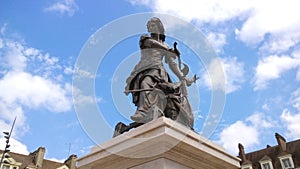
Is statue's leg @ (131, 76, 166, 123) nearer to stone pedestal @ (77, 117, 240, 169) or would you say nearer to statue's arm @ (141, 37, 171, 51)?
stone pedestal @ (77, 117, 240, 169)

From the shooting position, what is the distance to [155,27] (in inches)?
224

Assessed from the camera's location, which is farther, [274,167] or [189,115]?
[274,167]

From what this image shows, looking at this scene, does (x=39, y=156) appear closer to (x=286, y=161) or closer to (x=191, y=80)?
(x=286, y=161)

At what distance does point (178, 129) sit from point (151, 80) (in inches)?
56.9

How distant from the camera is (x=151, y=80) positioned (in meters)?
4.80

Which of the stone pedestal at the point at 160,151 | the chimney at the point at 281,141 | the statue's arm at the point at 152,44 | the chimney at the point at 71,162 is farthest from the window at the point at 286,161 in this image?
the stone pedestal at the point at 160,151

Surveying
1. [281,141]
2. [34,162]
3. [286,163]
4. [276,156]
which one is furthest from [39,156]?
[281,141]

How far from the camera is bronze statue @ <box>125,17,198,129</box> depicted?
449 centimetres

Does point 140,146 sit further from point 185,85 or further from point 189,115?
point 185,85

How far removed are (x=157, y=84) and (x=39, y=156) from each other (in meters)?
32.9

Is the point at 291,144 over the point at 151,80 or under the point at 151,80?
over

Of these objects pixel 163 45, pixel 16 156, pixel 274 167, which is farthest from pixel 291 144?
pixel 163 45

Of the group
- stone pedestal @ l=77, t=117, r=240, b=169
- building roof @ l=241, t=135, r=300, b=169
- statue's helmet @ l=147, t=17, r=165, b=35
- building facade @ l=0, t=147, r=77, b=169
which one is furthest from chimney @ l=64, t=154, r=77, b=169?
stone pedestal @ l=77, t=117, r=240, b=169

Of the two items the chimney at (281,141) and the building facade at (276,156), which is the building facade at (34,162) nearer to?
the building facade at (276,156)
